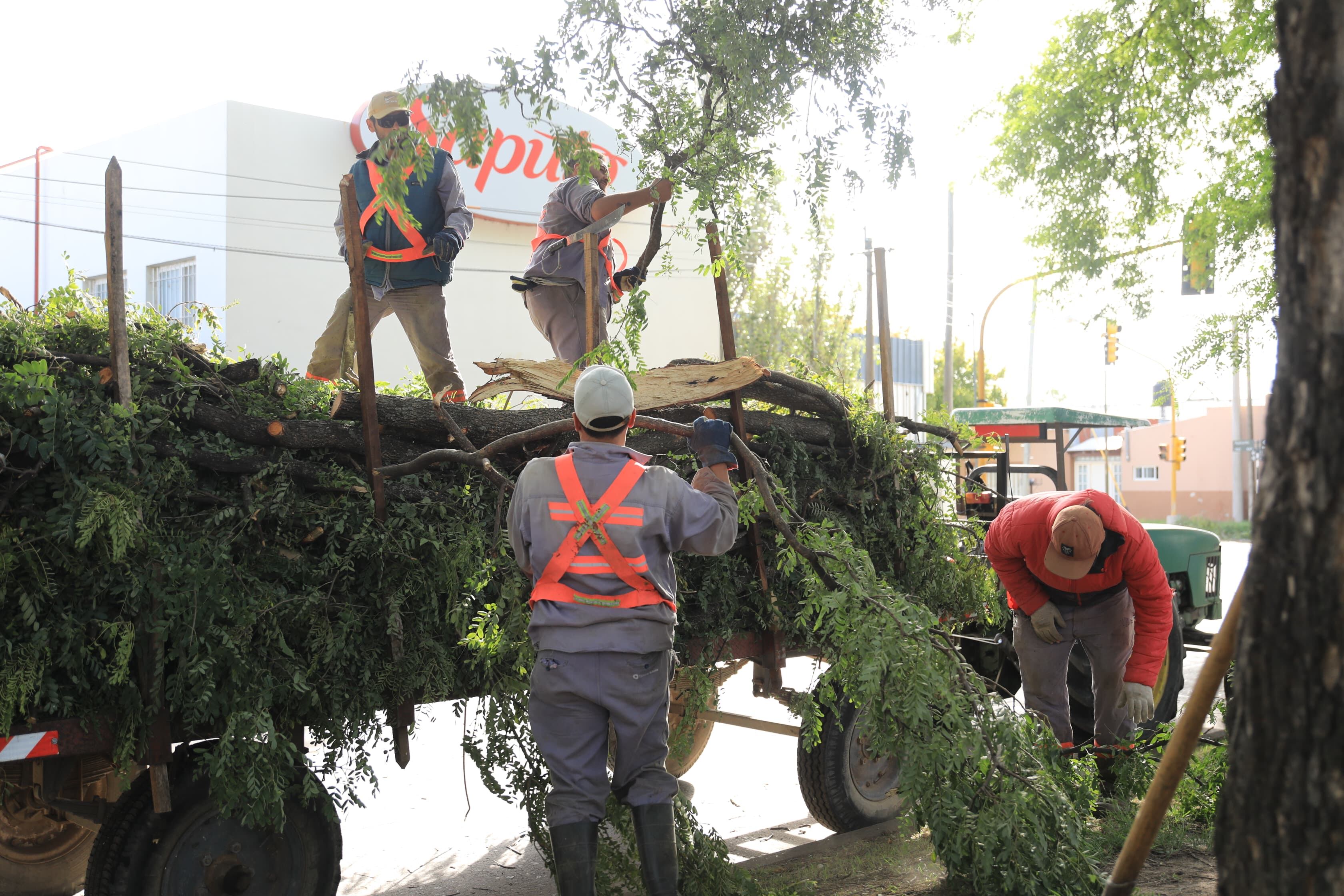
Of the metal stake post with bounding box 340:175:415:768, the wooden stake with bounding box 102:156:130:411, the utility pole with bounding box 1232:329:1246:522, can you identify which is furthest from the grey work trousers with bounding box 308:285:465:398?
the utility pole with bounding box 1232:329:1246:522

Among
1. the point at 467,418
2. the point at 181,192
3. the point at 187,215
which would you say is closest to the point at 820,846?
the point at 467,418

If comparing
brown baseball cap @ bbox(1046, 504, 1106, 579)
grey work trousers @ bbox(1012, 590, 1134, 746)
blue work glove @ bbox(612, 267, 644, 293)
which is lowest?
grey work trousers @ bbox(1012, 590, 1134, 746)

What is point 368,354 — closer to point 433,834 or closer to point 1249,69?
point 433,834

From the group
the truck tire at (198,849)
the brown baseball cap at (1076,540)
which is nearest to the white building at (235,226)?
the brown baseball cap at (1076,540)

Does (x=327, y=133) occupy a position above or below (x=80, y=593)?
above

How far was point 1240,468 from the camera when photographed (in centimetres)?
4031

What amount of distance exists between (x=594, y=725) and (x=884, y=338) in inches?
114

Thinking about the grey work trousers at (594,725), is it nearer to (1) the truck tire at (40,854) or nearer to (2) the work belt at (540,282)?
(1) the truck tire at (40,854)

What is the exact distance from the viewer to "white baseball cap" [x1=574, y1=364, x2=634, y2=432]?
3562 millimetres

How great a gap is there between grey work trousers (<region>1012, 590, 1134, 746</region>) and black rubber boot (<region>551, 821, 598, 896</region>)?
10.2ft

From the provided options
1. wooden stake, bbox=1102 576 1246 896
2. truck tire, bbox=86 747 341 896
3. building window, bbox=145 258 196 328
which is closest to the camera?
wooden stake, bbox=1102 576 1246 896

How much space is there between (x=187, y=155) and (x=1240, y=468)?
37459 millimetres

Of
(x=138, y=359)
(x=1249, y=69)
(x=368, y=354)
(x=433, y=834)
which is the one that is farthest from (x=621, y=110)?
(x=1249, y=69)

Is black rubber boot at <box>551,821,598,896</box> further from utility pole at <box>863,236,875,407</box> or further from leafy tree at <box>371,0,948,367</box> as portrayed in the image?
utility pole at <box>863,236,875,407</box>
